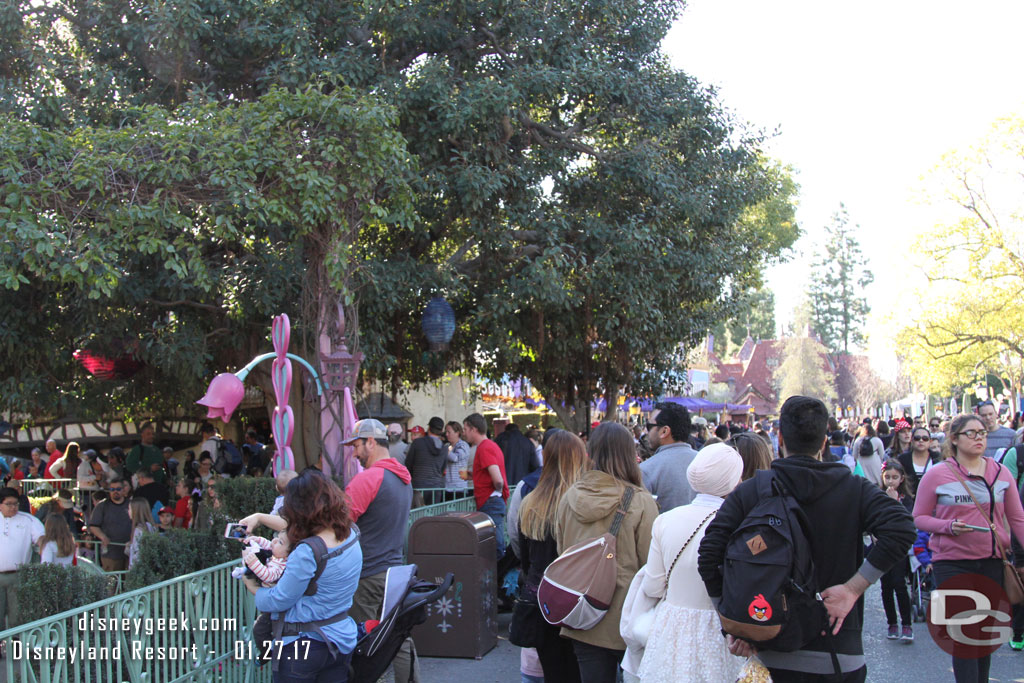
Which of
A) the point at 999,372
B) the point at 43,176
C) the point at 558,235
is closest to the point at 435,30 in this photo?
Answer: the point at 558,235

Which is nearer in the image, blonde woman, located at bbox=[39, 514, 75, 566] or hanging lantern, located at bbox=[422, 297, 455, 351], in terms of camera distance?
blonde woman, located at bbox=[39, 514, 75, 566]

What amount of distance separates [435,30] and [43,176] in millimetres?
5906

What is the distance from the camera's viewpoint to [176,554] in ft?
20.5

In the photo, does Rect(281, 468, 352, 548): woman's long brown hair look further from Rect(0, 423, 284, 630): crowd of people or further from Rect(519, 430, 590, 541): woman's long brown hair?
Rect(0, 423, 284, 630): crowd of people

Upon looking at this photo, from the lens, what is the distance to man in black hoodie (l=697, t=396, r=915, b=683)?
3.07m

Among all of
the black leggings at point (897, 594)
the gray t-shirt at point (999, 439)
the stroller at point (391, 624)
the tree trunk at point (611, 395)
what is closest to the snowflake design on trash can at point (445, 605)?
the stroller at point (391, 624)

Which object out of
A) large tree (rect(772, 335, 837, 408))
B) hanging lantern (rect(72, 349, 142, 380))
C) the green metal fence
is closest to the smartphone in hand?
the green metal fence

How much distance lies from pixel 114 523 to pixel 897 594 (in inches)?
320

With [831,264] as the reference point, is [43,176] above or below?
below

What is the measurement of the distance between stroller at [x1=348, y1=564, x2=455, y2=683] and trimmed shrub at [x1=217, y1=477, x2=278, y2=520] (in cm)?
277

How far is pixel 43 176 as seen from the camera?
871cm

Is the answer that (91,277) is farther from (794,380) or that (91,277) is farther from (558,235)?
(794,380)

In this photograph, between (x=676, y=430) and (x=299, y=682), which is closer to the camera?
(x=299, y=682)

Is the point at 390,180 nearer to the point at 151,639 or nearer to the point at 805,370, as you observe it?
the point at 151,639
